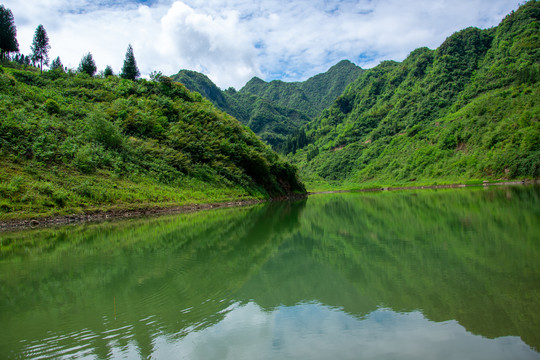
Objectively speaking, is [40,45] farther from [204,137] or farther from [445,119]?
[445,119]

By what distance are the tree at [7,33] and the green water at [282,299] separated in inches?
1943

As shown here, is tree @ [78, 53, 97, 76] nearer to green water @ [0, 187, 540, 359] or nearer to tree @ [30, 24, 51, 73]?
tree @ [30, 24, 51, 73]

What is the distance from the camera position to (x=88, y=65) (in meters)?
47.2

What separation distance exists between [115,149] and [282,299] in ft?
88.2

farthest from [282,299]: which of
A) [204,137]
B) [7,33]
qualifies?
[7,33]

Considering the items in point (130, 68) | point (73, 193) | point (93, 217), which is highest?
point (130, 68)

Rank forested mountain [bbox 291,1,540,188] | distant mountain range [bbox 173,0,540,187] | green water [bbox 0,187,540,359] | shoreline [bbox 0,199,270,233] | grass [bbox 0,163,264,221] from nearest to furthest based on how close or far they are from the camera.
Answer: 1. green water [bbox 0,187,540,359]
2. shoreline [bbox 0,199,270,233]
3. grass [bbox 0,163,264,221]
4. forested mountain [bbox 291,1,540,188]
5. distant mountain range [bbox 173,0,540,187]

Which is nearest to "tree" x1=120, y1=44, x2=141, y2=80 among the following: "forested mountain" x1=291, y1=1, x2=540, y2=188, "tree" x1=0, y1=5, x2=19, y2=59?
"tree" x1=0, y1=5, x2=19, y2=59

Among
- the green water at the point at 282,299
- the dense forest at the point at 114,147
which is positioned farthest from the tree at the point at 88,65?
the green water at the point at 282,299

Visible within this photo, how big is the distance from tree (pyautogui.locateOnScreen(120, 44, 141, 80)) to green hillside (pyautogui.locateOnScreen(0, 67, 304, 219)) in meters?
4.36

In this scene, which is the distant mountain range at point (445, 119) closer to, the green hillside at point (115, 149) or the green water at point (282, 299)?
the green hillside at point (115, 149)

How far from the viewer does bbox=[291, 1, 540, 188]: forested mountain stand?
53.2 meters

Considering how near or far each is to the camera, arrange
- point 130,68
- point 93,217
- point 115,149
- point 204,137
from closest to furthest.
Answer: point 93,217 < point 115,149 < point 204,137 < point 130,68

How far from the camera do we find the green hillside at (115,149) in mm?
20066
